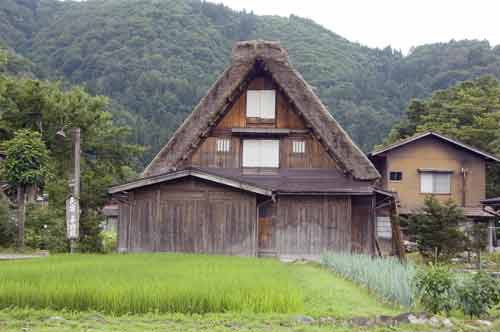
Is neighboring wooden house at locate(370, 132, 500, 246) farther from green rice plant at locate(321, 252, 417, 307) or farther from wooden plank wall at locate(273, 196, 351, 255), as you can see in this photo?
green rice plant at locate(321, 252, 417, 307)

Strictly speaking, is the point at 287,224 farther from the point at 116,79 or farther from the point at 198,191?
the point at 116,79

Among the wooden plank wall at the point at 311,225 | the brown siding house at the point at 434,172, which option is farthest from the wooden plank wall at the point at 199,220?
the brown siding house at the point at 434,172

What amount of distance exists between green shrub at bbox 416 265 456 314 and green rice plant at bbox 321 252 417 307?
0.61 ft

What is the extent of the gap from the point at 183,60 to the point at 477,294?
6419cm

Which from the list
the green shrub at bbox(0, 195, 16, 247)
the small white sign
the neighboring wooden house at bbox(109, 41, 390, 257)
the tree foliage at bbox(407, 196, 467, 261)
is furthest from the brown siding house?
the small white sign

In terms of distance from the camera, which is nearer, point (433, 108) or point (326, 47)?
point (433, 108)

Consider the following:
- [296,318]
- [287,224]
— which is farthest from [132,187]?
→ [296,318]

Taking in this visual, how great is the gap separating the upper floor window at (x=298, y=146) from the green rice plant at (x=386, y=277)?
25.2ft

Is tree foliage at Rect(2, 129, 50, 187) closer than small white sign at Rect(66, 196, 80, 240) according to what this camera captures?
No

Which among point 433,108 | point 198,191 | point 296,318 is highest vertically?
point 433,108

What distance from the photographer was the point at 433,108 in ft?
147

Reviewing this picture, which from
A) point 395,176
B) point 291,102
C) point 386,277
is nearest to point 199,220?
point 291,102

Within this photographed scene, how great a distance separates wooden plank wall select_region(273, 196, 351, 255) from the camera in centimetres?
2002

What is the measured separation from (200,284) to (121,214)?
35.6ft
